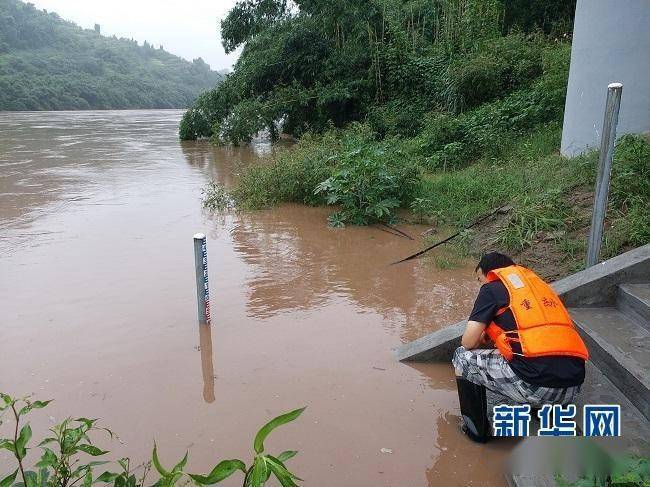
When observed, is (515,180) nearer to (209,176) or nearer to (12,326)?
(12,326)

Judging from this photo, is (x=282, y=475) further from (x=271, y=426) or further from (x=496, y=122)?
(x=496, y=122)

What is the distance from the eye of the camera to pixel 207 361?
13.1ft

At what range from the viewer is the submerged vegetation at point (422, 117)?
6.30 m

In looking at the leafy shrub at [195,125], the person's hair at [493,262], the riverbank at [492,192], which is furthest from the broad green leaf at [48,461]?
the leafy shrub at [195,125]

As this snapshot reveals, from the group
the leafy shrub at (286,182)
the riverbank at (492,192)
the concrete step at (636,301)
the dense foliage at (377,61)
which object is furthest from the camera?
the dense foliage at (377,61)

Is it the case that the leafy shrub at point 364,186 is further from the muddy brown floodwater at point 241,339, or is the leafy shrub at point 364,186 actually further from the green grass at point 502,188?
the muddy brown floodwater at point 241,339

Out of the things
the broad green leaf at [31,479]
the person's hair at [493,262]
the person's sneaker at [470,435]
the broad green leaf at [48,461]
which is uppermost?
the person's hair at [493,262]

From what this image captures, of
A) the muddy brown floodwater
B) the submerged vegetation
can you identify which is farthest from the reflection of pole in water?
the submerged vegetation

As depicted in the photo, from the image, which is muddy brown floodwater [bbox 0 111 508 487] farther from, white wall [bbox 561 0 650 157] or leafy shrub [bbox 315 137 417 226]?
white wall [bbox 561 0 650 157]

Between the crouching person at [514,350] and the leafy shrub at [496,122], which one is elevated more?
the leafy shrub at [496,122]

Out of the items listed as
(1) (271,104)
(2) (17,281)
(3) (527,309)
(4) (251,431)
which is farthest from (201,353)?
(1) (271,104)

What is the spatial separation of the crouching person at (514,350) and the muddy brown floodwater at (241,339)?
13.7 inches

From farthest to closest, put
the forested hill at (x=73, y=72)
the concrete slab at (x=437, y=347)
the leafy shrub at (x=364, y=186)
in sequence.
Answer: the forested hill at (x=73, y=72), the leafy shrub at (x=364, y=186), the concrete slab at (x=437, y=347)

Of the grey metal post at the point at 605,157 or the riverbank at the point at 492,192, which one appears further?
the riverbank at the point at 492,192
